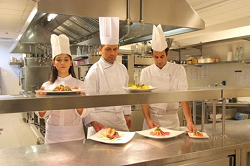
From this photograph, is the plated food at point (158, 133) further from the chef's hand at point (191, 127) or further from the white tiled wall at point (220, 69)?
the white tiled wall at point (220, 69)

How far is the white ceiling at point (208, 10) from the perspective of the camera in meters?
4.32

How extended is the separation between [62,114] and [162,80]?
3.66 feet

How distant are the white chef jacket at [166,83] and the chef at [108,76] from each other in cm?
29

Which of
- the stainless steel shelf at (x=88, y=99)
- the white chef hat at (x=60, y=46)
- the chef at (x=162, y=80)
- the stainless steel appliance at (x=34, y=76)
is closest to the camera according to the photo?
the stainless steel shelf at (x=88, y=99)

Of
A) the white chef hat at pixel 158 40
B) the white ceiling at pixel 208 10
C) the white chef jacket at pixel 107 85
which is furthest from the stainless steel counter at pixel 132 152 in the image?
the white ceiling at pixel 208 10

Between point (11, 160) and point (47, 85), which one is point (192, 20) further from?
point (11, 160)

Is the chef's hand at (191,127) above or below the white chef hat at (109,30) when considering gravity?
below

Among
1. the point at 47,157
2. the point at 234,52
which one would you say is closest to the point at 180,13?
the point at 47,157

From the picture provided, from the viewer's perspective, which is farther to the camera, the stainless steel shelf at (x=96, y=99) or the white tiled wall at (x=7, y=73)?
the white tiled wall at (x=7, y=73)

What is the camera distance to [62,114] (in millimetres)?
1793

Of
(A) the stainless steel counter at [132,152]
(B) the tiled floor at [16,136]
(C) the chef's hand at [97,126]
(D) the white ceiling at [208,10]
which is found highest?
(D) the white ceiling at [208,10]

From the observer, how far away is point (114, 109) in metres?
2.14

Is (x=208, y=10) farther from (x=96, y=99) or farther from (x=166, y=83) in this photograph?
(x=96, y=99)

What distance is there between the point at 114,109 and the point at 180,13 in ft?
3.83
